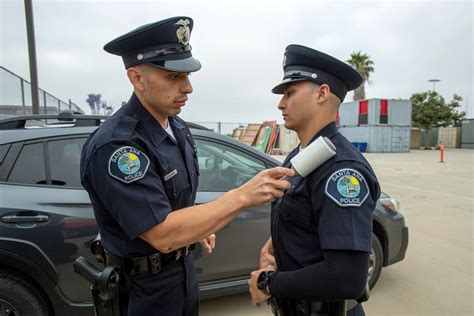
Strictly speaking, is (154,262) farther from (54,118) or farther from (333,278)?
(54,118)

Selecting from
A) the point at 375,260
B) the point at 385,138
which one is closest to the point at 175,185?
the point at 375,260

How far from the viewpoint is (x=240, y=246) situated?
2.77 metres

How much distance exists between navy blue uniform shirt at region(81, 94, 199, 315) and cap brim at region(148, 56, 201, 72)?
21cm

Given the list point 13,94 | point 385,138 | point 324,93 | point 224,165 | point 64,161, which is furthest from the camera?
point 385,138

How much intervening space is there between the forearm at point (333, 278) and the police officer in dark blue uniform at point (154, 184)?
288 mm

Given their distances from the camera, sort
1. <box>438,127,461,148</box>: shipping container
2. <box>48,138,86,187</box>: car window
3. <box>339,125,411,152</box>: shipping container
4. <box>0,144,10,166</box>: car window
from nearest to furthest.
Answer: <box>0,144,10,166</box>: car window
<box>48,138,86,187</box>: car window
<box>339,125,411,152</box>: shipping container
<box>438,127,461,148</box>: shipping container

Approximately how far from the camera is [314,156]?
3.73 feet

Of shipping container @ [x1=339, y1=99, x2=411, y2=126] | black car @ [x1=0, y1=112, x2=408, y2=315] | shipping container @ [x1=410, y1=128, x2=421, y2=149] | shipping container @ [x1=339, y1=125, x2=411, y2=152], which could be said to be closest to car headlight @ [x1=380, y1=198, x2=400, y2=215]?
black car @ [x1=0, y1=112, x2=408, y2=315]

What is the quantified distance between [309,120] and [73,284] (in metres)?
1.95

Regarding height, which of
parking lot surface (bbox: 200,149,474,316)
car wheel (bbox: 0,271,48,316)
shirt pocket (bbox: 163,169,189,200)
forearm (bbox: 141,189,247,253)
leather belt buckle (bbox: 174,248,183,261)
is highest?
shirt pocket (bbox: 163,169,189,200)

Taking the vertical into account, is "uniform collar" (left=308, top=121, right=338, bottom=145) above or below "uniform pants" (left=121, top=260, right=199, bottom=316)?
above

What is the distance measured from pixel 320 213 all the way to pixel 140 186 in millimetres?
638

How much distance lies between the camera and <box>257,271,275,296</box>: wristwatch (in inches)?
53.3

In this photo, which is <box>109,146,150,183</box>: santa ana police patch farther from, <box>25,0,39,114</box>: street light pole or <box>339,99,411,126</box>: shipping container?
<box>339,99,411,126</box>: shipping container
